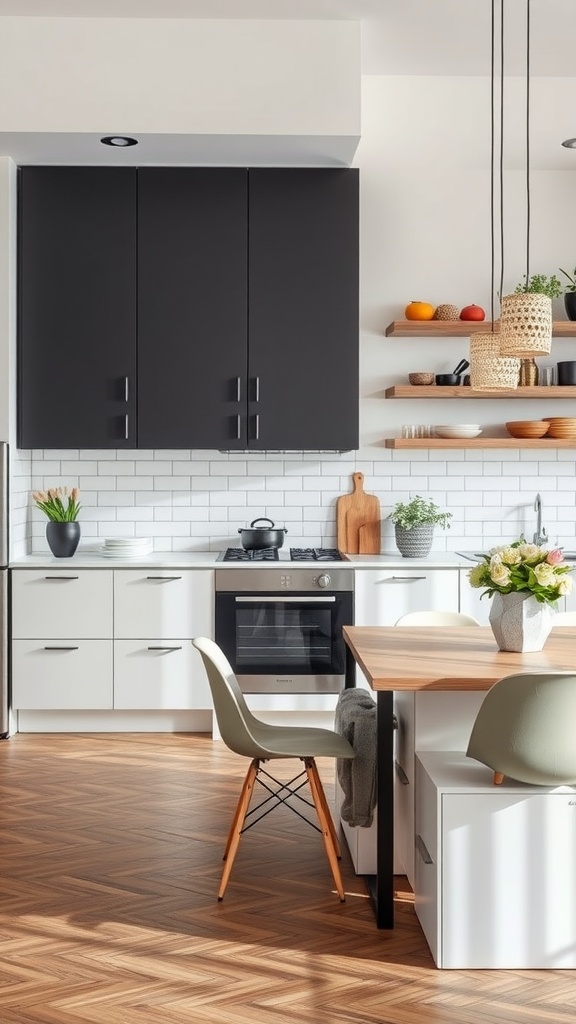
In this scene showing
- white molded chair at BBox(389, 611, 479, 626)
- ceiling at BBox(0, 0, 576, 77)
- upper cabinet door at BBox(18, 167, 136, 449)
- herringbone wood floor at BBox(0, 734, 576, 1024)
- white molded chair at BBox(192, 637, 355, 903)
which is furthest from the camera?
upper cabinet door at BBox(18, 167, 136, 449)

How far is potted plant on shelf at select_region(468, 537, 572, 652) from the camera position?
3.55 m

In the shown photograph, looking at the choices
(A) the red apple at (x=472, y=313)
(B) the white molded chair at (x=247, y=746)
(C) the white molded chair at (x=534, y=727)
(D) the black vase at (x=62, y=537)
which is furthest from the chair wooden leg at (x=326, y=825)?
(A) the red apple at (x=472, y=313)

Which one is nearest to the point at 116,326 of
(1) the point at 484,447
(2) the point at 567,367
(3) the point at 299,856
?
(1) the point at 484,447

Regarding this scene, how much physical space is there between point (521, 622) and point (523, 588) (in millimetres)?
134

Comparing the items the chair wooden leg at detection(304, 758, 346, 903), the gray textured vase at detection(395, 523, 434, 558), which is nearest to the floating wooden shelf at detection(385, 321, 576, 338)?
the gray textured vase at detection(395, 523, 434, 558)

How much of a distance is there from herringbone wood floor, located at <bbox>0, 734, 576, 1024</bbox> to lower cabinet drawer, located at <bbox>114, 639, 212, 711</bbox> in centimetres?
91

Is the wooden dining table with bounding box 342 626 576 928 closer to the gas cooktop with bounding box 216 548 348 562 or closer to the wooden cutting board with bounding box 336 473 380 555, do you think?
the gas cooktop with bounding box 216 548 348 562

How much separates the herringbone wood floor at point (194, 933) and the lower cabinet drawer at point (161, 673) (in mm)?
914

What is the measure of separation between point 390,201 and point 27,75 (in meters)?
2.16

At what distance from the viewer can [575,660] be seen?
3510mm

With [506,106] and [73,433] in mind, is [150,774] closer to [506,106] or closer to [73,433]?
[73,433]

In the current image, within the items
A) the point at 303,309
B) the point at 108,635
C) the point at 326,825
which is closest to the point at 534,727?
the point at 326,825

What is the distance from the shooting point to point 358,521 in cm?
632

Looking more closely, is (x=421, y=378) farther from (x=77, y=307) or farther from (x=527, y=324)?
(x=527, y=324)
